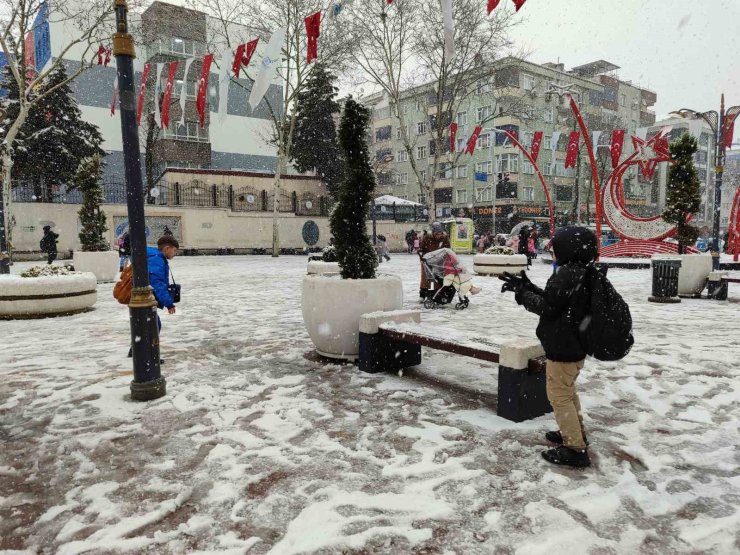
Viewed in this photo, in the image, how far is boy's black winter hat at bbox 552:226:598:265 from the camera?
293 cm

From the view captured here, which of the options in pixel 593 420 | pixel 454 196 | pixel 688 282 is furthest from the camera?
pixel 454 196

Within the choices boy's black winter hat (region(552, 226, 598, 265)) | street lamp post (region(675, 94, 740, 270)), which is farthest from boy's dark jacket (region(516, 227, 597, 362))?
street lamp post (region(675, 94, 740, 270))

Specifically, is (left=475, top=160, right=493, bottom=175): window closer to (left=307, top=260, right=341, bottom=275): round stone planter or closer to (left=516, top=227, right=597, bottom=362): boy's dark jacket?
(left=307, top=260, right=341, bottom=275): round stone planter

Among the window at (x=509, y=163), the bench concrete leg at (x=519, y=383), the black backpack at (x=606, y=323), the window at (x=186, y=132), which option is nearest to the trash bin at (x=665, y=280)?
the bench concrete leg at (x=519, y=383)

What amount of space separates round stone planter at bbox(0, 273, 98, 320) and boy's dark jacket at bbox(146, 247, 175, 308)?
4745 mm

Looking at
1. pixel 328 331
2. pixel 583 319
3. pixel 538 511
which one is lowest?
pixel 538 511

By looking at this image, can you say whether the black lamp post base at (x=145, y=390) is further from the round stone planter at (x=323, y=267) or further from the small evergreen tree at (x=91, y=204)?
the small evergreen tree at (x=91, y=204)

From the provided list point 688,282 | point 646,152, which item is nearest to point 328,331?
point 688,282

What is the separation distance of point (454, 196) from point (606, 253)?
29.1 meters

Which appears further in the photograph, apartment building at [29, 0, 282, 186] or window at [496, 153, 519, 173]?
window at [496, 153, 519, 173]

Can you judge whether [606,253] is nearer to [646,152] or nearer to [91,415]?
[646,152]

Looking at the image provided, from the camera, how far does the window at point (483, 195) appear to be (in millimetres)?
47969

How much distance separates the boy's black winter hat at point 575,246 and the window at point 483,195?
46.3 meters

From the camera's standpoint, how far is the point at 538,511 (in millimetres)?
2592
